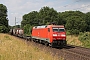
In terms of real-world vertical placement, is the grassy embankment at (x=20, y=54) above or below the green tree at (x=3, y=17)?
below

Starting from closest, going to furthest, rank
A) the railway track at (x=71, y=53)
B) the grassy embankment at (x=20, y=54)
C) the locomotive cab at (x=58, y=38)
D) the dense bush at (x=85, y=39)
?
the grassy embankment at (x=20, y=54) < the railway track at (x=71, y=53) < the locomotive cab at (x=58, y=38) < the dense bush at (x=85, y=39)

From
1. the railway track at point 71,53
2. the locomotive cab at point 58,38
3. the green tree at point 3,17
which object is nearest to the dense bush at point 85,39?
the locomotive cab at point 58,38

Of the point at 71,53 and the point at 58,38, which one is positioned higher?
the point at 58,38

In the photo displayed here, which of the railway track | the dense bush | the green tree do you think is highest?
the green tree

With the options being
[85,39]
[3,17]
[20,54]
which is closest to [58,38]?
[85,39]

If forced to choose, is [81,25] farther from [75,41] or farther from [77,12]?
[75,41]

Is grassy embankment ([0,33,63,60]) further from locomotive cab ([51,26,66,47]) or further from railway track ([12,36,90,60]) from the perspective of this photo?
locomotive cab ([51,26,66,47])

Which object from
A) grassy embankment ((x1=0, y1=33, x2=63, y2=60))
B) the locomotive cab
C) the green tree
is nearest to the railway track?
grassy embankment ((x1=0, y1=33, x2=63, y2=60))

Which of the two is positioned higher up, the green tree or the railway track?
the green tree

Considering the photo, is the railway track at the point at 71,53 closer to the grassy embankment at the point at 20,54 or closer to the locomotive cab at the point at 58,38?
the grassy embankment at the point at 20,54

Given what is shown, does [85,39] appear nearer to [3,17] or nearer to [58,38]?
[58,38]

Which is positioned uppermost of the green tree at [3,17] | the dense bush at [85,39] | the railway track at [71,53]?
the green tree at [3,17]

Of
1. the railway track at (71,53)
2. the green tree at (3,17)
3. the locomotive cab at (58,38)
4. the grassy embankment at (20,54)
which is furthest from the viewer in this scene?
the green tree at (3,17)

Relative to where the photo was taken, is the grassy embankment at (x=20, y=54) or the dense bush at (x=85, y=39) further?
the dense bush at (x=85, y=39)
